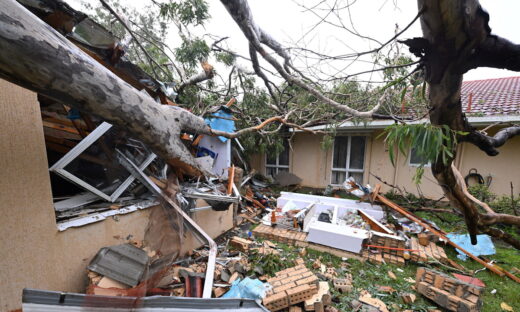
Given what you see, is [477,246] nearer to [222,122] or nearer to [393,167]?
[393,167]

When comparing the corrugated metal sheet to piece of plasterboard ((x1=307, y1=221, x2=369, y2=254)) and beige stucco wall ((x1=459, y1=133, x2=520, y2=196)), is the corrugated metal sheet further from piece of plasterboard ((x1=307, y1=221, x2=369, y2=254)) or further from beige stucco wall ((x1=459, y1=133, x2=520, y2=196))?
beige stucco wall ((x1=459, y1=133, x2=520, y2=196))

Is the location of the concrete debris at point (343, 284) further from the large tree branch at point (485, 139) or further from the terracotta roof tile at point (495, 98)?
the terracotta roof tile at point (495, 98)

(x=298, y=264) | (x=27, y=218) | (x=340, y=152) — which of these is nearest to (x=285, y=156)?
(x=340, y=152)

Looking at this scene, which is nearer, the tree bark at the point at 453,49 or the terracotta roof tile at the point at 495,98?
the tree bark at the point at 453,49

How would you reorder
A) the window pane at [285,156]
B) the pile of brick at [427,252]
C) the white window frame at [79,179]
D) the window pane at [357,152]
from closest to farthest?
the white window frame at [79,179], the pile of brick at [427,252], the window pane at [357,152], the window pane at [285,156]

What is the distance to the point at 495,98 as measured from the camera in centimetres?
642

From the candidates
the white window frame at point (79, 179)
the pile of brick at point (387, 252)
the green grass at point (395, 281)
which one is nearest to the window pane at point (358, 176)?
the green grass at point (395, 281)

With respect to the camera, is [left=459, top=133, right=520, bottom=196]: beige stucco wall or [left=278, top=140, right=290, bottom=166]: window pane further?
[left=278, top=140, right=290, bottom=166]: window pane

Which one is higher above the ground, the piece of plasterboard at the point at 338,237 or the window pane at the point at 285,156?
the window pane at the point at 285,156

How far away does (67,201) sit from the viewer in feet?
8.61

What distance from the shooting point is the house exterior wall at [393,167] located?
216 inches

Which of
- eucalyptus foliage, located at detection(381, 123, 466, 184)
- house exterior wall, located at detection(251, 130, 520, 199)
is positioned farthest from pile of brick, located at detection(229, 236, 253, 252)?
house exterior wall, located at detection(251, 130, 520, 199)

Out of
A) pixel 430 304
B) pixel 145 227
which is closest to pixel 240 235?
pixel 145 227

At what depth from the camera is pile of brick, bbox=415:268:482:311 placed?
249 cm
